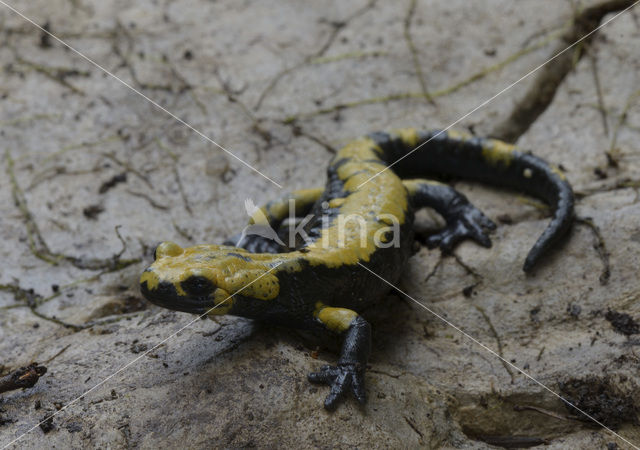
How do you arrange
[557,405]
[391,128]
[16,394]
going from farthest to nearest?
[391,128] < [557,405] < [16,394]

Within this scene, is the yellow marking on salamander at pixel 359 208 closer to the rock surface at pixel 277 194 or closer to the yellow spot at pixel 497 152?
the rock surface at pixel 277 194

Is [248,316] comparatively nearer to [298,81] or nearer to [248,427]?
[248,427]

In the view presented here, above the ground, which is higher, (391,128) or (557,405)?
(391,128)

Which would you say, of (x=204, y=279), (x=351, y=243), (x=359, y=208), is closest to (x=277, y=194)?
(x=359, y=208)

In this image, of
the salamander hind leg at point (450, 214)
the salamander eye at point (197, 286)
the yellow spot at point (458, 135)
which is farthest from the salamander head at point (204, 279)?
the yellow spot at point (458, 135)

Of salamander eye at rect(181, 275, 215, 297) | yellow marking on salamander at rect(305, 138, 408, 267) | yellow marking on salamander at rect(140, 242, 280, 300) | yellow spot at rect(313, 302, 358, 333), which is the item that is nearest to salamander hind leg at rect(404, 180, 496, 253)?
yellow marking on salamander at rect(305, 138, 408, 267)

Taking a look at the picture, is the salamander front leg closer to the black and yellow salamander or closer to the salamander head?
the black and yellow salamander

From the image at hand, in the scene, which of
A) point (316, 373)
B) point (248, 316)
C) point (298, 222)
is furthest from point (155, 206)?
point (316, 373)
